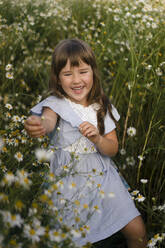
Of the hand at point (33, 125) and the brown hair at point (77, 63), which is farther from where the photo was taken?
the brown hair at point (77, 63)

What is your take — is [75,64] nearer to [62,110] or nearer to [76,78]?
[76,78]

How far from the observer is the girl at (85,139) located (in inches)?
61.7

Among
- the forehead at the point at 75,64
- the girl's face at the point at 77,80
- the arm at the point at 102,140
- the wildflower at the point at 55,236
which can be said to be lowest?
the wildflower at the point at 55,236

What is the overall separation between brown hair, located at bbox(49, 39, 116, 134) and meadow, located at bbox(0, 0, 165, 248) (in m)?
0.28

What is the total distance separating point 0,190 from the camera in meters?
1.25

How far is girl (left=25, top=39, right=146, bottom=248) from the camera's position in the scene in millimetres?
1568

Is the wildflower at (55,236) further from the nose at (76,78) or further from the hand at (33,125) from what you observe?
the nose at (76,78)

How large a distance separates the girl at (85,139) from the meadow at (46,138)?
11 cm

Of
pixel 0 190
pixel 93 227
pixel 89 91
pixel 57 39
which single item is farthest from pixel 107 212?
pixel 57 39

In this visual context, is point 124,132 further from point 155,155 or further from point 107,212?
point 107,212

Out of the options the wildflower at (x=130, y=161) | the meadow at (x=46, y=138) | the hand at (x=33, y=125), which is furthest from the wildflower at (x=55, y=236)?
the wildflower at (x=130, y=161)

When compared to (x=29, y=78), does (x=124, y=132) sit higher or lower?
lower

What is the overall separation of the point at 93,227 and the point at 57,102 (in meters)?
0.72

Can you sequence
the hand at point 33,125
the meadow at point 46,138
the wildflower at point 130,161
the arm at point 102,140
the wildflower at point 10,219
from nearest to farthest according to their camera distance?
the wildflower at point 10,219 < the meadow at point 46,138 < the hand at point 33,125 < the arm at point 102,140 < the wildflower at point 130,161
